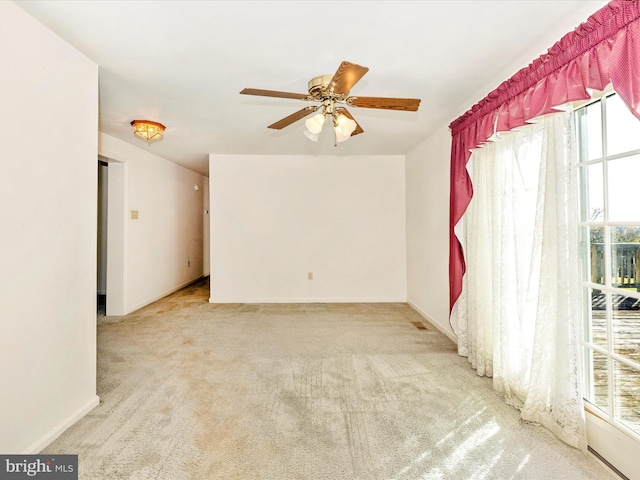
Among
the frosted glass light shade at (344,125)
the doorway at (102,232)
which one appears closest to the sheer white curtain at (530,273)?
the frosted glass light shade at (344,125)

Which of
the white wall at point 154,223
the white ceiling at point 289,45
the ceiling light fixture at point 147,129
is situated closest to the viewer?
the white ceiling at point 289,45

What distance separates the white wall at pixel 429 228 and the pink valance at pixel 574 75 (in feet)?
3.28

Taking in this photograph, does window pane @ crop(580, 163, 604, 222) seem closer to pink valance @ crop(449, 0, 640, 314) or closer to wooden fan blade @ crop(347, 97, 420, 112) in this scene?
pink valance @ crop(449, 0, 640, 314)

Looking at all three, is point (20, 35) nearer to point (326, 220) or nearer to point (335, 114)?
point (335, 114)

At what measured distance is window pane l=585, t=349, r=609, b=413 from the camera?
5.26 ft

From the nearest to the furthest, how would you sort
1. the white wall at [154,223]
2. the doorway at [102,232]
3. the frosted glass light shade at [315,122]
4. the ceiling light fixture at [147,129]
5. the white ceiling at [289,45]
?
the white ceiling at [289,45], the frosted glass light shade at [315,122], the ceiling light fixture at [147,129], the white wall at [154,223], the doorway at [102,232]

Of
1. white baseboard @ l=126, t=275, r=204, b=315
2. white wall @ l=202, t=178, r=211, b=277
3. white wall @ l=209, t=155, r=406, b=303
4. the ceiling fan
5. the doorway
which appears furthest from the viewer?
white wall @ l=202, t=178, r=211, b=277

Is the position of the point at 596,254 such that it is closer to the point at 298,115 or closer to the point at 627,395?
the point at 627,395

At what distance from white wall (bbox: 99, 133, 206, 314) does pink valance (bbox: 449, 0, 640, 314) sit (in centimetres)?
417

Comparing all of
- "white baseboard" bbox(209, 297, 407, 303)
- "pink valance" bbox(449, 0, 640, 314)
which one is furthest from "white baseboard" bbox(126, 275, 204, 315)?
"pink valance" bbox(449, 0, 640, 314)

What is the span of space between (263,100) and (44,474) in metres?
2.80

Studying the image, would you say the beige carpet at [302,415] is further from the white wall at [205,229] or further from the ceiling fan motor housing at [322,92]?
A: the white wall at [205,229]

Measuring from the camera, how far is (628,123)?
1.46 metres

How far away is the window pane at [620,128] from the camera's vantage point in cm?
143
